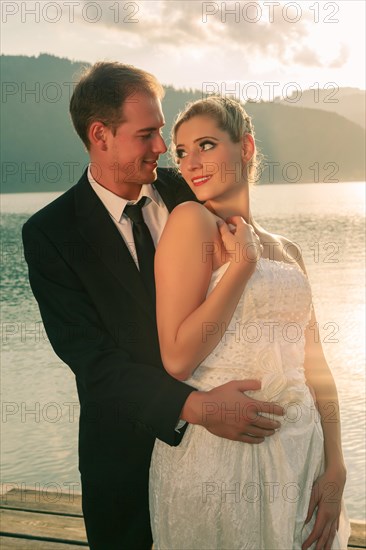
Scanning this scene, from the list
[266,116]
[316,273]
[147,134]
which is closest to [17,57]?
[266,116]

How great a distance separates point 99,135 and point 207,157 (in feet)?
1.81

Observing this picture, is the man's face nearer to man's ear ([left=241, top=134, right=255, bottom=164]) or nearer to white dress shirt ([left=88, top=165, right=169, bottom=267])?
white dress shirt ([left=88, top=165, right=169, bottom=267])

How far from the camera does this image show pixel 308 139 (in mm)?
126250

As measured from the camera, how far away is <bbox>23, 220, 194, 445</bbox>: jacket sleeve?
1980 mm

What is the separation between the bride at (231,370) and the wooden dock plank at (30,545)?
4.22ft

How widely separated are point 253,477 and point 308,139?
129m

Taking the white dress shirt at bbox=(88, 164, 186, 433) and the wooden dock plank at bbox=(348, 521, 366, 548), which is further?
the wooden dock plank at bbox=(348, 521, 366, 548)

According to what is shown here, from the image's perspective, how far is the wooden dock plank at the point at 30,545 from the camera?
10.6ft

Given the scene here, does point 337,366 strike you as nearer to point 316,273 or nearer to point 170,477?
point 316,273

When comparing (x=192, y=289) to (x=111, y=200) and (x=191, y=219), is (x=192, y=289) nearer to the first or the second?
(x=191, y=219)

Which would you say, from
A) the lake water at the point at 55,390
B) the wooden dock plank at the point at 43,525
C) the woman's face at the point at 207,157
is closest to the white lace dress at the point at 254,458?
the woman's face at the point at 207,157

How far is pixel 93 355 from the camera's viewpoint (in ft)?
6.86

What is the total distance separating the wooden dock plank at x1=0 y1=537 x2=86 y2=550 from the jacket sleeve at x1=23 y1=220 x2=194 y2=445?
1255 millimetres

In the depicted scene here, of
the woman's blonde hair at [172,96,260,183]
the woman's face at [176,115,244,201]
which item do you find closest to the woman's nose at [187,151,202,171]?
the woman's face at [176,115,244,201]
